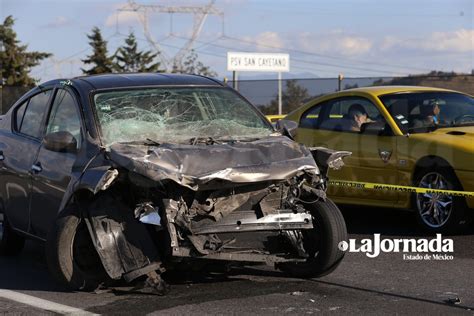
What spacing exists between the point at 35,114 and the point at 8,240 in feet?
4.54

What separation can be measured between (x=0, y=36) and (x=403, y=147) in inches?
1930

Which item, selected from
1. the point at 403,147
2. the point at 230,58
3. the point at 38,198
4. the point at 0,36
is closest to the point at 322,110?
the point at 403,147

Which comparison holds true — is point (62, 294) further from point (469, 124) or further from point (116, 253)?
point (469, 124)

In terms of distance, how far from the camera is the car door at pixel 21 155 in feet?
24.1

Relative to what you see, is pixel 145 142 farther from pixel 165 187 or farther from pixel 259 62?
pixel 259 62

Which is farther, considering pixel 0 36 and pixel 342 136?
pixel 0 36

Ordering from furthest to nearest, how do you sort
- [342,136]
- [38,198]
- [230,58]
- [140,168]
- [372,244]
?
[230,58]
[342,136]
[372,244]
[38,198]
[140,168]

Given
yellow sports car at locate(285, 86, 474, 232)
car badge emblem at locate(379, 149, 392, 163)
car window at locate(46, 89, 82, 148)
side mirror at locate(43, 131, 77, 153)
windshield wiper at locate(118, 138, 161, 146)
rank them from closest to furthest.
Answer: windshield wiper at locate(118, 138, 161, 146) → side mirror at locate(43, 131, 77, 153) → car window at locate(46, 89, 82, 148) → yellow sports car at locate(285, 86, 474, 232) → car badge emblem at locate(379, 149, 392, 163)

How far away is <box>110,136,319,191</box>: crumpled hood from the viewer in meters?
5.74

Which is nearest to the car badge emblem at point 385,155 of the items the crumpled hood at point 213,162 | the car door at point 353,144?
the car door at point 353,144

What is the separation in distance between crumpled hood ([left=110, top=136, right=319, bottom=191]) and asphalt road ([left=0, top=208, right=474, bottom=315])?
90cm

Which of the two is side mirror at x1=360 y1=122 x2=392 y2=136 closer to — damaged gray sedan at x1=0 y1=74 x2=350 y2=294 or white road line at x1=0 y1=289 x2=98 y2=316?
damaged gray sedan at x1=0 y1=74 x2=350 y2=294

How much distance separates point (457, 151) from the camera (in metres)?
8.47

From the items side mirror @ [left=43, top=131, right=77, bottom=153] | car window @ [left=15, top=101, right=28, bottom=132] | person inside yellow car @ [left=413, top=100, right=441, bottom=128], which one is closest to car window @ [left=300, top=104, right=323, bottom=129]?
person inside yellow car @ [left=413, top=100, right=441, bottom=128]
